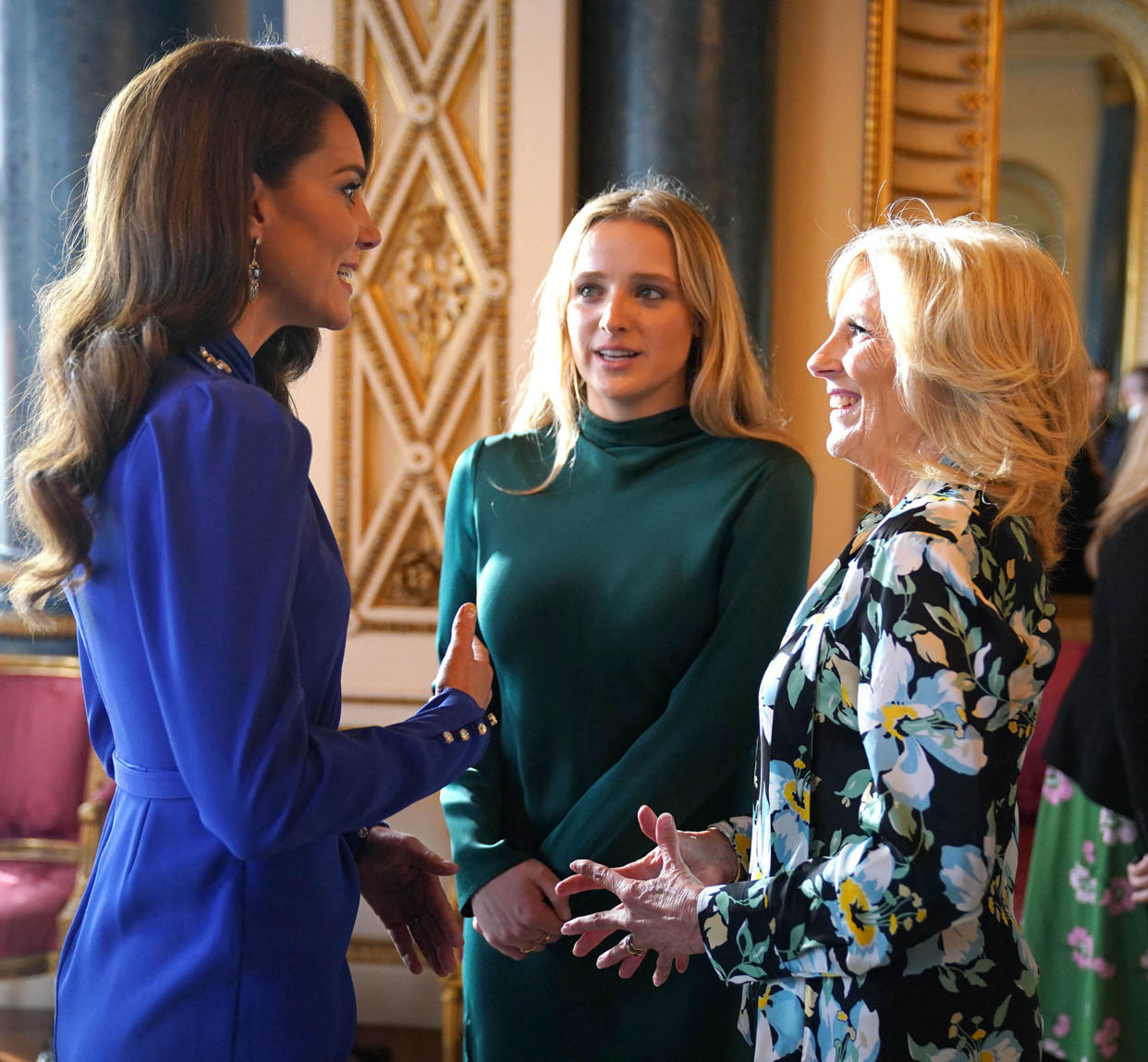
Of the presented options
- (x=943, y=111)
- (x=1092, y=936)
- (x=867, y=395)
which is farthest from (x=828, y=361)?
(x=943, y=111)

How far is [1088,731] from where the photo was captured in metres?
2.47

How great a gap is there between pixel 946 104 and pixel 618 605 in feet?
7.78

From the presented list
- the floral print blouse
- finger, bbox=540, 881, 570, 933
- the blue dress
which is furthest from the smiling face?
finger, bbox=540, 881, 570, 933

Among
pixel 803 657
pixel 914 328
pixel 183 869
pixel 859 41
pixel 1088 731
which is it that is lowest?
pixel 1088 731

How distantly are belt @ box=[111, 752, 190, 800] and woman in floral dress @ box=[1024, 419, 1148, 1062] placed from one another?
1701 mm

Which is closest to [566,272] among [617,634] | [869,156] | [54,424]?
[617,634]

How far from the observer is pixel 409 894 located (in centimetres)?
160

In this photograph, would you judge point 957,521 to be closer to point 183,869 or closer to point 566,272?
point 183,869

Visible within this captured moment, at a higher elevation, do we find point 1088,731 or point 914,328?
point 914,328

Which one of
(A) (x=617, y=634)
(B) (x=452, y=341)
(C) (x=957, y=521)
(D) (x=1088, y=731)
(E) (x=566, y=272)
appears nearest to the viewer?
(C) (x=957, y=521)

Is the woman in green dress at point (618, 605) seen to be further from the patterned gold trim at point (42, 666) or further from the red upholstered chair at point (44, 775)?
the patterned gold trim at point (42, 666)

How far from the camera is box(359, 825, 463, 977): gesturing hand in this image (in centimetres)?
156

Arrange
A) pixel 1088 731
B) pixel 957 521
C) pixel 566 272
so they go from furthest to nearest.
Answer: pixel 1088 731 → pixel 566 272 → pixel 957 521

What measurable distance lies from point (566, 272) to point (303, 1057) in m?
1.28
